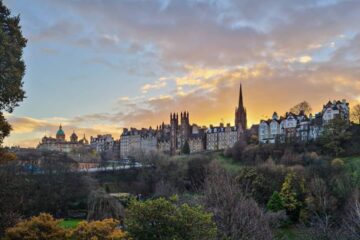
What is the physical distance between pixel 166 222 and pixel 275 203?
2950 cm

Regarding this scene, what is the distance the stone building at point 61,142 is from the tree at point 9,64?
495 feet

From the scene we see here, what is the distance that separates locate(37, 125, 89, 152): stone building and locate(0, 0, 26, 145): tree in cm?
15093

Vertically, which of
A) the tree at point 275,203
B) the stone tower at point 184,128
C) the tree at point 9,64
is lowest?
the tree at point 275,203

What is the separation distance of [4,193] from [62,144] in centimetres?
15738

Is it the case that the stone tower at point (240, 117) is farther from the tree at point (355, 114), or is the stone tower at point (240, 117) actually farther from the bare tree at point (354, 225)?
the bare tree at point (354, 225)

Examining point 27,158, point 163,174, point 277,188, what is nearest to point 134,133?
point 27,158

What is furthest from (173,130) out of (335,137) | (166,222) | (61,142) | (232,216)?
(166,222)

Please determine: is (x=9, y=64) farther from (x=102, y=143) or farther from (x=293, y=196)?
(x=102, y=143)

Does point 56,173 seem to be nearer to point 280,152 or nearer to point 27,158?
point 27,158

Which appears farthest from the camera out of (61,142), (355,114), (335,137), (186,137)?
(61,142)

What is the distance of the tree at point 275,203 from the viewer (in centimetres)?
4259

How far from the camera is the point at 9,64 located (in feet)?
45.8

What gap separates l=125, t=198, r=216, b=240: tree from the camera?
15336 mm

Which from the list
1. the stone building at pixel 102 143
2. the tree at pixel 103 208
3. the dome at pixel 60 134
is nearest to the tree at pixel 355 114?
the tree at pixel 103 208
